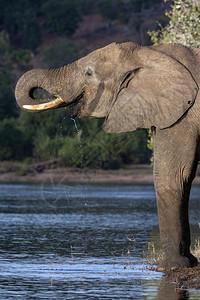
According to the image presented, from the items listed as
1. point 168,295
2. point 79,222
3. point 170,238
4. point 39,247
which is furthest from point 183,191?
point 79,222

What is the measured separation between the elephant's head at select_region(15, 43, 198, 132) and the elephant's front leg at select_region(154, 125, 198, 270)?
1.00 ft

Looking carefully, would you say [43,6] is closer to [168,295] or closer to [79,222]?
[79,222]

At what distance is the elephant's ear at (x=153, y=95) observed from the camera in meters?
12.8

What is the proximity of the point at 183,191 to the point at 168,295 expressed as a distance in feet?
6.62

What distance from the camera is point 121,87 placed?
1316 cm

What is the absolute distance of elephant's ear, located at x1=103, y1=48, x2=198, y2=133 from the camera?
41.9 ft

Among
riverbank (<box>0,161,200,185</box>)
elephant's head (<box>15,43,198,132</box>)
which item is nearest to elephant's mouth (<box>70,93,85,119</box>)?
elephant's head (<box>15,43,198,132</box>)

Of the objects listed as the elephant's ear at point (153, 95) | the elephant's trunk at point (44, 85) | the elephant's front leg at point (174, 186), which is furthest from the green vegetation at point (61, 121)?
the elephant's front leg at point (174, 186)

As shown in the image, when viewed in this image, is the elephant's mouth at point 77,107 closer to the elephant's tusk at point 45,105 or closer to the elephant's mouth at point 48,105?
the elephant's mouth at point 48,105

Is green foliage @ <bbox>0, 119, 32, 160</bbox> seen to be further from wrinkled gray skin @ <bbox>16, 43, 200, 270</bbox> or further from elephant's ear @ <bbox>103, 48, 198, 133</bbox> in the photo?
elephant's ear @ <bbox>103, 48, 198, 133</bbox>

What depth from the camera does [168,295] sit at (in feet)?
38.0

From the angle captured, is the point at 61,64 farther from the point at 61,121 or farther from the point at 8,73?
the point at 8,73

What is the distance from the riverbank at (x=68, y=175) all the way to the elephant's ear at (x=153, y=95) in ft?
164

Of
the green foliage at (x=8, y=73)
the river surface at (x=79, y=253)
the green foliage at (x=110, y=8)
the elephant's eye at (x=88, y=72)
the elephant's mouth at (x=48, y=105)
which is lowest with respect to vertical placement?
the green foliage at (x=110, y=8)
